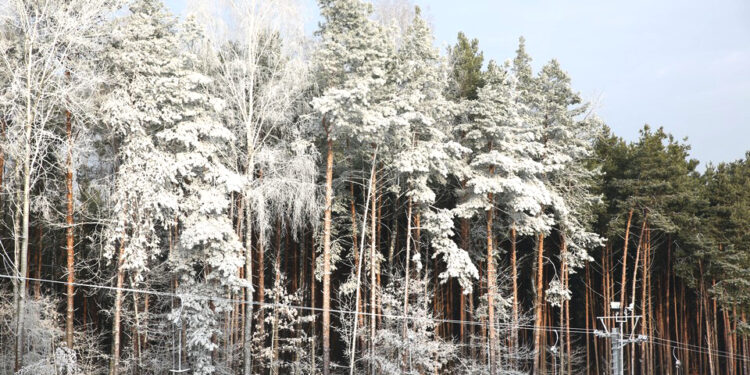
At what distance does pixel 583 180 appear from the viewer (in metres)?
25.0

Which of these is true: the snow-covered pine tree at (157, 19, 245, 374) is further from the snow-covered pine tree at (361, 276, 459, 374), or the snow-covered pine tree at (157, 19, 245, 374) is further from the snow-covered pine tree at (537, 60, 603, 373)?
the snow-covered pine tree at (537, 60, 603, 373)

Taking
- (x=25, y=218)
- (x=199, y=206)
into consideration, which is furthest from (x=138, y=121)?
(x=25, y=218)

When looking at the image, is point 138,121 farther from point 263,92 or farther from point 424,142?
point 424,142

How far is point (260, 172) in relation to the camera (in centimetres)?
1983

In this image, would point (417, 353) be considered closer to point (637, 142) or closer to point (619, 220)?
point (619, 220)

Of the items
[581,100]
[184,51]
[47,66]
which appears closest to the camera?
[47,66]

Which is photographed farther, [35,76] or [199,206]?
[199,206]

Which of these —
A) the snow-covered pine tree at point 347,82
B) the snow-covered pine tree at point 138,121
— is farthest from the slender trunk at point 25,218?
the snow-covered pine tree at point 347,82

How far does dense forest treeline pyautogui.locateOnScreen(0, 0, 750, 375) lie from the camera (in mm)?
16516

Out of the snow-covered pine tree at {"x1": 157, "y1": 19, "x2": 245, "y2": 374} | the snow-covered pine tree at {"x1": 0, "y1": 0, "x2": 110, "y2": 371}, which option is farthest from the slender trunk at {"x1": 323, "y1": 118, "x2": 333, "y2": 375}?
the snow-covered pine tree at {"x1": 0, "y1": 0, "x2": 110, "y2": 371}

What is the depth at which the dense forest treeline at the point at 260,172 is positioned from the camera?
1652 cm

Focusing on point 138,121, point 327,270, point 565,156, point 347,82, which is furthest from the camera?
point 565,156

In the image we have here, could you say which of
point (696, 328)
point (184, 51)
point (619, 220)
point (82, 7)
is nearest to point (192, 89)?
point (184, 51)

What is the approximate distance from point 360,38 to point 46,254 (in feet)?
63.6
